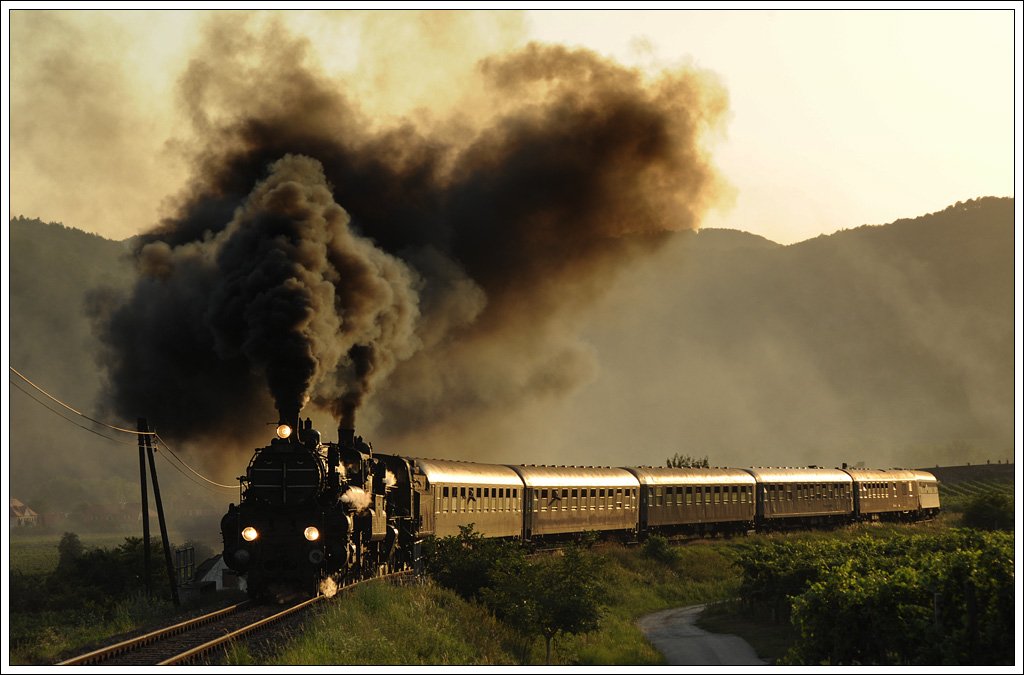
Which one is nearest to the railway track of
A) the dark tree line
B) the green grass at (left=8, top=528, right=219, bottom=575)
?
the dark tree line

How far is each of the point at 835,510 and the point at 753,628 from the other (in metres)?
25.4

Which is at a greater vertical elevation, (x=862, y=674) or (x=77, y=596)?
(x=862, y=674)

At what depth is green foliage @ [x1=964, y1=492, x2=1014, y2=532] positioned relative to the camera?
52.6 meters

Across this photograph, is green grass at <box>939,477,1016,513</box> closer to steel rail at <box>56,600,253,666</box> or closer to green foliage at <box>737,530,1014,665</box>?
green foliage at <box>737,530,1014,665</box>

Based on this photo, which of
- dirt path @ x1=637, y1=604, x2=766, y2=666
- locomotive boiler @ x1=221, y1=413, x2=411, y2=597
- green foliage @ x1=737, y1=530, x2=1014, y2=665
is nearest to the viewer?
green foliage @ x1=737, y1=530, x2=1014, y2=665

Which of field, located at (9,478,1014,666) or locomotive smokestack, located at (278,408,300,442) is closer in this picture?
field, located at (9,478,1014,666)

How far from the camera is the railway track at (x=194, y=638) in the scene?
530 inches

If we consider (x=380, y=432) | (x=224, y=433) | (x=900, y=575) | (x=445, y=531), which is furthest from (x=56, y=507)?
(x=900, y=575)

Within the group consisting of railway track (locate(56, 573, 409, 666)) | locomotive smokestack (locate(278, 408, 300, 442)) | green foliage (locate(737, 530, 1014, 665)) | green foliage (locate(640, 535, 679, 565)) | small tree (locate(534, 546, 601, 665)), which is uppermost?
locomotive smokestack (locate(278, 408, 300, 442))

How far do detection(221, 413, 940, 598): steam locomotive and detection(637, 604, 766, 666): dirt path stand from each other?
619 cm

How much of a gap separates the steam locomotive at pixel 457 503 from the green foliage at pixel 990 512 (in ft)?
12.6

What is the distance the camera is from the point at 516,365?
319ft

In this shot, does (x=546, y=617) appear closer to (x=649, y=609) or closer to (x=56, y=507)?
(x=649, y=609)

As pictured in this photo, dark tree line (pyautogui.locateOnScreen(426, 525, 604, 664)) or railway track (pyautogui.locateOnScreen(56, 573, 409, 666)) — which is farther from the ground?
railway track (pyautogui.locateOnScreen(56, 573, 409, 666))
